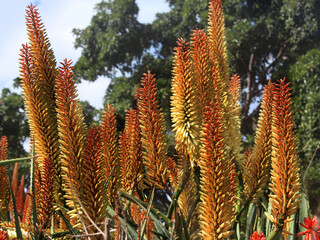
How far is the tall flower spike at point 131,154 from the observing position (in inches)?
63.4

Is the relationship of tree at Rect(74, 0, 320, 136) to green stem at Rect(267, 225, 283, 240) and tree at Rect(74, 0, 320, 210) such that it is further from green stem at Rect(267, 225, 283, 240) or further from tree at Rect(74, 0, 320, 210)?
green stem at Rect(267, 225, 283, 240)

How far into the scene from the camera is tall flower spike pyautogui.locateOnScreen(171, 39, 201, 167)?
1.53m

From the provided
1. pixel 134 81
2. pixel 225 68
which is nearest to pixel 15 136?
pixel 134 81

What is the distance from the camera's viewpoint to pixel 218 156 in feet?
4.06

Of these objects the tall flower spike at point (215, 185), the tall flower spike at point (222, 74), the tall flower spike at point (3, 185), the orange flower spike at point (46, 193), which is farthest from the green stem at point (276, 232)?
the tall flower spike at point (3, 185)

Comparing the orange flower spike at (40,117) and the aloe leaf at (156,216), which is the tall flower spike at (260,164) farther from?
the orange flower spike at (40,117)

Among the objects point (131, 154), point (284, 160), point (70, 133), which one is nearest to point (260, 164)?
point (284, 160)

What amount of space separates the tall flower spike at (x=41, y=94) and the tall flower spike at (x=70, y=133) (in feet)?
0.36

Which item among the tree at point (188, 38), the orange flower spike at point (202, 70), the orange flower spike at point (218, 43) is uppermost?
the tree at point (188, 38)

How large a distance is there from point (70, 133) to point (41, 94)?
0.26 meters

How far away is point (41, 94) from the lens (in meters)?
1.41

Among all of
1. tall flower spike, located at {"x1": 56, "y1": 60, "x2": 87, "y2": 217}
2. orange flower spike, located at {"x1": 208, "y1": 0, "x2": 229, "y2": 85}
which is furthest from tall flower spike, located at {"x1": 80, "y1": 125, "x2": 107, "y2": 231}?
orange flower spike, located at {"x1": 208, "y1": 0, "x2": 229, "y2": 85}

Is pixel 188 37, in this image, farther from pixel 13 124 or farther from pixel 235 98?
pixel 235 98

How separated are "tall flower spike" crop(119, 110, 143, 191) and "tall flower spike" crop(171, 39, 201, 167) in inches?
6.9
